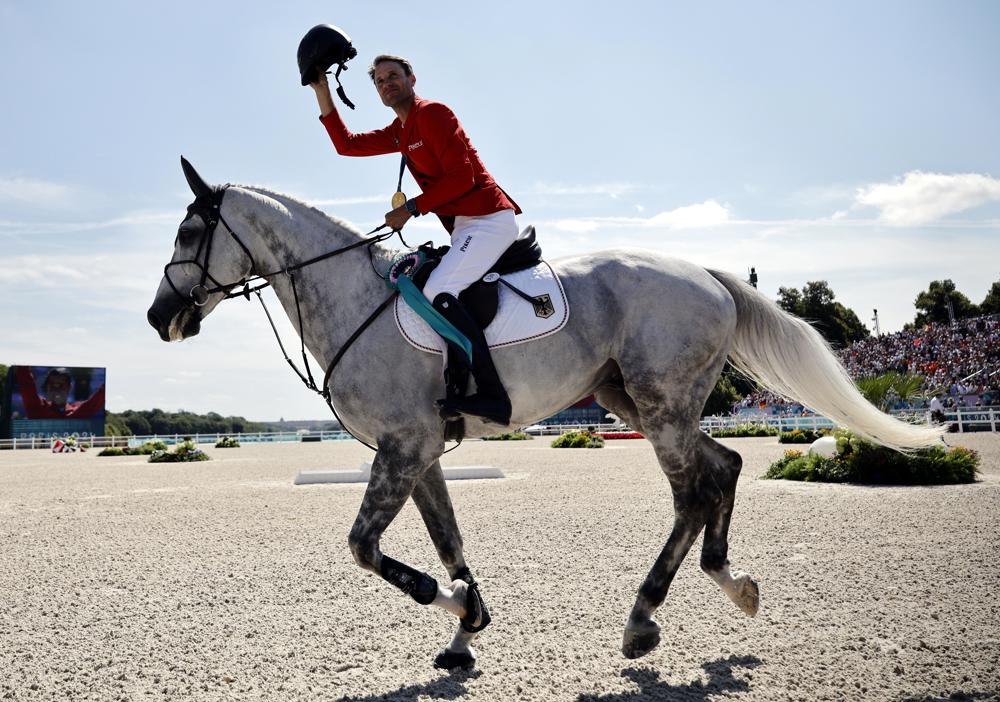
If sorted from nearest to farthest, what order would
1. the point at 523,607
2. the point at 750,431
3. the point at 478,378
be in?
the point at 478,378
the point at 523,607
the point at 750,431

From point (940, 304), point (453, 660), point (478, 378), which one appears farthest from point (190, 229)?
point (940, 304)

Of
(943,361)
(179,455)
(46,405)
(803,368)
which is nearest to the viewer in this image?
(803,368)

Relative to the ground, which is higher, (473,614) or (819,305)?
(819,305)

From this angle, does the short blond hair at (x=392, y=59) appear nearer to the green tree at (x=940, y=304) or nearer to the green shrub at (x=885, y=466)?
the green shrub at (x=885, y=466)

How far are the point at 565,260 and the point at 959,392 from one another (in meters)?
39.3

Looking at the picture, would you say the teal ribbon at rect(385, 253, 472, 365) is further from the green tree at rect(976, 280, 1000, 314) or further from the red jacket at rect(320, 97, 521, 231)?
the green tree at rect(976, 280, 1000, 314)

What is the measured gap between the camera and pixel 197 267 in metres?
4.61

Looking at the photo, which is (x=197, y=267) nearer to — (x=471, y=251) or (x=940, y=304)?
(x=471, y=251)

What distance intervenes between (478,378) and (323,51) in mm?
2320

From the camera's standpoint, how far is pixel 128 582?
7406 millimetres

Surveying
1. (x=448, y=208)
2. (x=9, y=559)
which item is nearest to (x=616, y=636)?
(x=448, y=208)

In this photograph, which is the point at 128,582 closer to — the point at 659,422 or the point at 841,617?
the point at 659,422

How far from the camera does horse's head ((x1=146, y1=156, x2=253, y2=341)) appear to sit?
15.0ft

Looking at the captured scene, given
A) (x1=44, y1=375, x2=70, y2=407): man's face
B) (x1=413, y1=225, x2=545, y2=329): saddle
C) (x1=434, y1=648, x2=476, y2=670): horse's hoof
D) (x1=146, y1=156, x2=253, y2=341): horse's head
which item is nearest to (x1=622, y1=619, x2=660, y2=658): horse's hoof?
(x1=434, y1=648, x2=476, y2=670): horse's hoof
